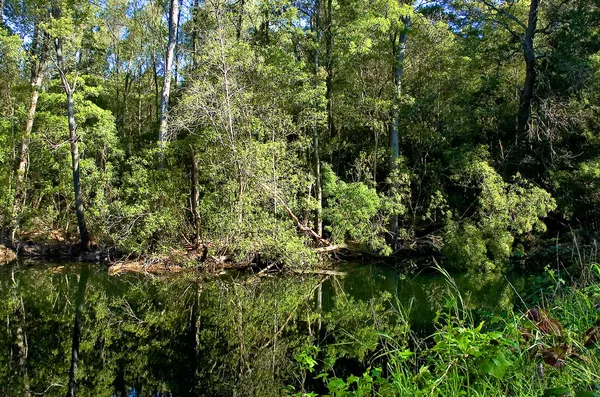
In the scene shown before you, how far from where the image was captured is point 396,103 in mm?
16078

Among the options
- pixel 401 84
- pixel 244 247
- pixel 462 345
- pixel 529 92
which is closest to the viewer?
pixel 462 345

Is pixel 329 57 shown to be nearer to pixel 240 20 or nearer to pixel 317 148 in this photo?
pixel 317 148

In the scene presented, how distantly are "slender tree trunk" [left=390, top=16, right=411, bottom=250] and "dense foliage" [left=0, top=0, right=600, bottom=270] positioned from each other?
6 cm

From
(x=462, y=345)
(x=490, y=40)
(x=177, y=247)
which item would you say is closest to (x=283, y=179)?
(x=177, y=247)

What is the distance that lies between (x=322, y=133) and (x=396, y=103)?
9.92ft

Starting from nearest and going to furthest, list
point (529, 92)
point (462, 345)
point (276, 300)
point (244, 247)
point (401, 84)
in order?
point (462, 345), point (276, 300), point (244, 247), point (529, 92), point (401, 84)

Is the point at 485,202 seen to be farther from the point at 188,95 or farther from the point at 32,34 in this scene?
the point at 32,34

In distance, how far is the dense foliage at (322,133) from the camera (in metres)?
13.6

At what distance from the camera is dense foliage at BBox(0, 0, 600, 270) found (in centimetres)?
1357

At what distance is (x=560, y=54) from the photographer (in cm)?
1402

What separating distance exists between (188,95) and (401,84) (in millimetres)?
7753

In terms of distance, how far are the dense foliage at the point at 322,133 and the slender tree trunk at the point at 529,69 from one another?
0.05 meters

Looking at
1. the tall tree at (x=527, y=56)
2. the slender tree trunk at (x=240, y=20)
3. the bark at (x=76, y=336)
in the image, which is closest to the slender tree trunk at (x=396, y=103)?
the tall tree at (x=527, y=56)

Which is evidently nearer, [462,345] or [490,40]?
[462,345]
